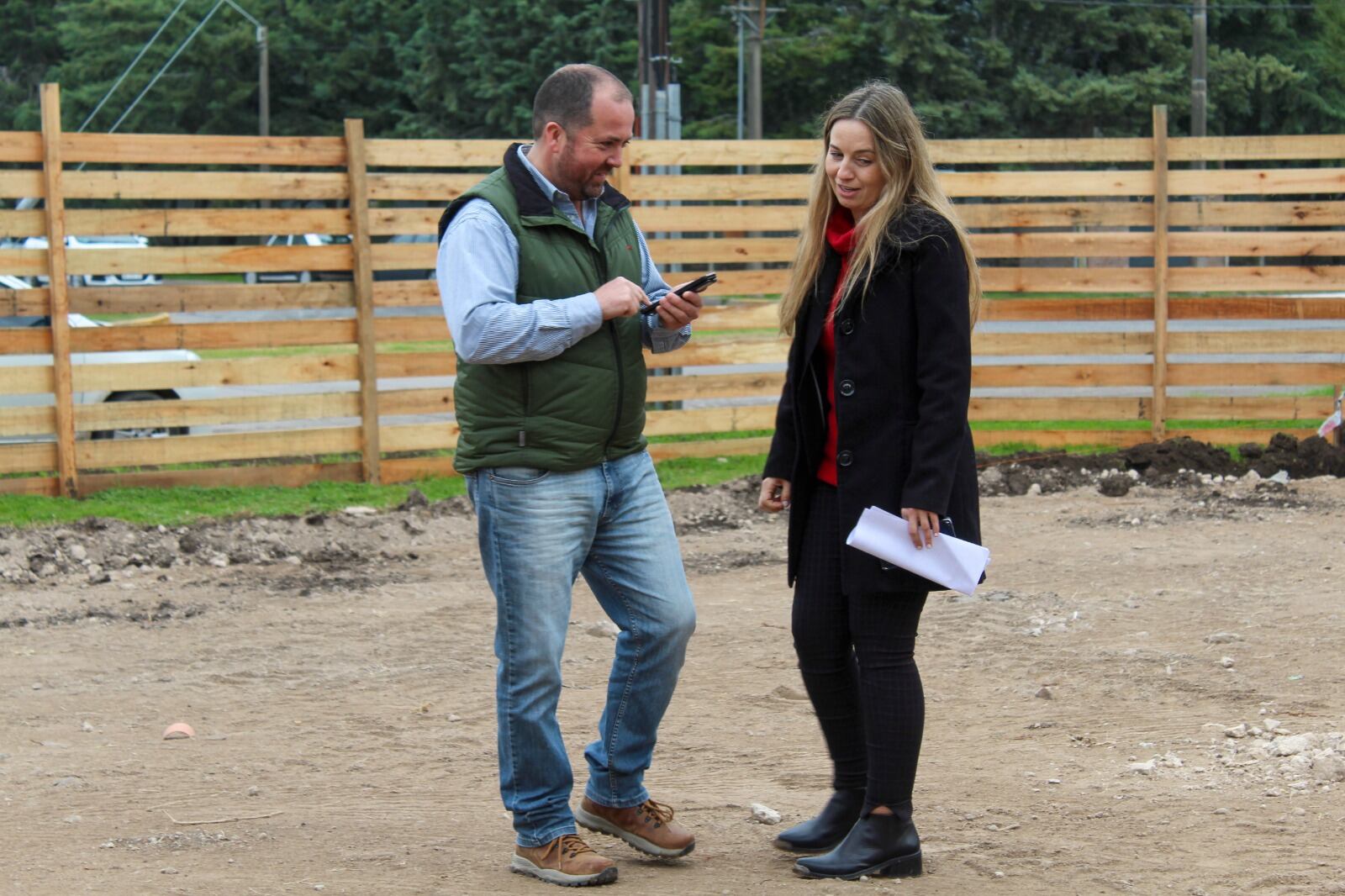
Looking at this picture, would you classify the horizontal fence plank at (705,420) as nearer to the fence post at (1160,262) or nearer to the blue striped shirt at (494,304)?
the fence post at (1160,262)

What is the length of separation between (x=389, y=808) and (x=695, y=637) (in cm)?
245

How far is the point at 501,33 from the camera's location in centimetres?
4538

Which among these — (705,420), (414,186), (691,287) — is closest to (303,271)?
(414,186)

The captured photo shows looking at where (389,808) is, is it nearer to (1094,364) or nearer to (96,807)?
(96,807)

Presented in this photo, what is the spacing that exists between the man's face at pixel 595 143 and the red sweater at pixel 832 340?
600 millimetres

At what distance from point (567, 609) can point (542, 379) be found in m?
0.62

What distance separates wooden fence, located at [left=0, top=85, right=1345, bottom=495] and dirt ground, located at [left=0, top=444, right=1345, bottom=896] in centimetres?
136

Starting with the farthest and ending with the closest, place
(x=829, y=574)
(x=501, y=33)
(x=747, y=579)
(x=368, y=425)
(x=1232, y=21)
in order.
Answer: (x=501, y=33) → (x=1232, y=21) → (x=368, y=425) → (x=747, y=579) → (x=829, y=574)

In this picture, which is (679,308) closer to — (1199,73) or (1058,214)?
(1058,214)

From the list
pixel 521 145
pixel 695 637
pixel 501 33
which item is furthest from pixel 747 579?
pixel 501 33

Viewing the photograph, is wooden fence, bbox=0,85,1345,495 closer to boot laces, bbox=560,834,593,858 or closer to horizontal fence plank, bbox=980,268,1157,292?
horizontal fence plank, bbox=980,268,1157,292

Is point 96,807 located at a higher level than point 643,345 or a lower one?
lower

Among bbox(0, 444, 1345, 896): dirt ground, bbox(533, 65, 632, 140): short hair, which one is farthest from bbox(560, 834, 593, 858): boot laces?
bbox(533, 65, 632, 140): short hair

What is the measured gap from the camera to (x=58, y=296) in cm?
984
